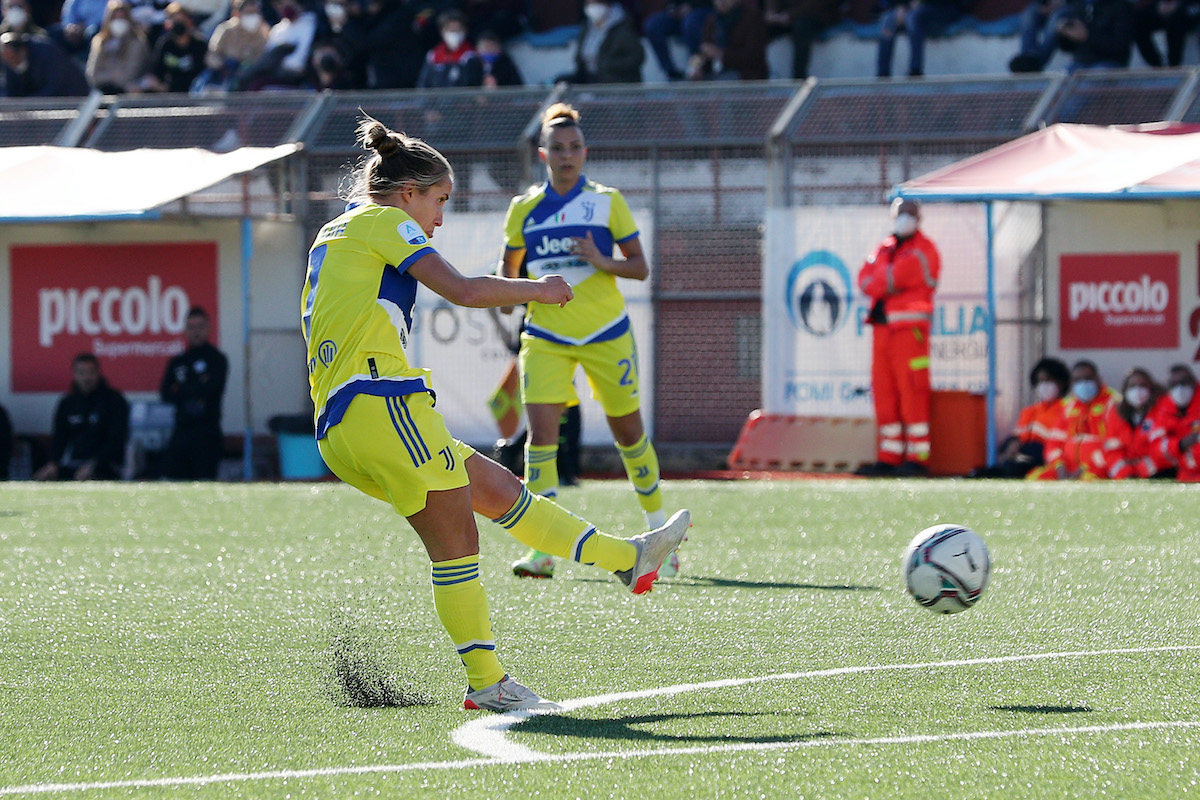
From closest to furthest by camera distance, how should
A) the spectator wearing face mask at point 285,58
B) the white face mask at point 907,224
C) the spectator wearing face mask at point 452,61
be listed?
the white face mask at point 907,224 → the spectator wearing face mask at point 452,61 → the spectator wearing face mask at point 285,58

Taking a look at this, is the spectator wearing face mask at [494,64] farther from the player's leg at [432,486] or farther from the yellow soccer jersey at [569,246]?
the player's leg at [432,486]

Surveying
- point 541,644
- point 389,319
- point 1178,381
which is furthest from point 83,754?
point 1178,381

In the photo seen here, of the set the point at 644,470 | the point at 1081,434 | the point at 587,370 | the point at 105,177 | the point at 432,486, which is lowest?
the point at 1081,434

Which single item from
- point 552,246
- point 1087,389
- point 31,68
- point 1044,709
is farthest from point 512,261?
point 31,68

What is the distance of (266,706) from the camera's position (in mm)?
4750

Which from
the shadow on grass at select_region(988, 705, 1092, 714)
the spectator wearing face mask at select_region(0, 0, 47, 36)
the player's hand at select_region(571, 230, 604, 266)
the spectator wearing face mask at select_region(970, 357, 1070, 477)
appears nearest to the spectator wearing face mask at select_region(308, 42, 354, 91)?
the spectator wearing face mask at select_region(0, 0, 47, 36)

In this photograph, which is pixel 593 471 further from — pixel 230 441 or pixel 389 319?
pixel 389 319

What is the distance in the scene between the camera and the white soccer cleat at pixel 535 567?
7.54m

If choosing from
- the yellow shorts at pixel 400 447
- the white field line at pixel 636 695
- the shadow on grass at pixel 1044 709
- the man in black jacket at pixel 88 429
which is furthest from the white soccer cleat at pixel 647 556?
the man in black jacket at pixel 88 429

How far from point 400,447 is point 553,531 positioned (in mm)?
715

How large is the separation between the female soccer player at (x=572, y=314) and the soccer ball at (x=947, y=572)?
88.1 inches

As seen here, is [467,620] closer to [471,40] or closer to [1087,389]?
[1087,389]

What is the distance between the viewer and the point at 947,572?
546cm

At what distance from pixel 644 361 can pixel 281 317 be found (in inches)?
143
